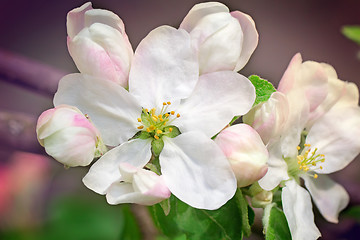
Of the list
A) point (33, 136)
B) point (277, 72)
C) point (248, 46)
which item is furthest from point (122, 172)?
point (277, 72)

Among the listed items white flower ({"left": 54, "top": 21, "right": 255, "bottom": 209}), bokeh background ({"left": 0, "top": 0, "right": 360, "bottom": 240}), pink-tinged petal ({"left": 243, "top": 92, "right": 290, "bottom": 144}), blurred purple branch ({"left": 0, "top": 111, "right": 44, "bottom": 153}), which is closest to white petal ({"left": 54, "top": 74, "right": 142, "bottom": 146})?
white flower ({"left": 54, "top": 21, "right": 255, "bottom": 209})

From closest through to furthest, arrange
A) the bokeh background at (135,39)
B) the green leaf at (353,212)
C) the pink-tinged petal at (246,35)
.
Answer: the pink-tinged petal at (246,35), the green leaf at (353,212), the bokeh background at (135,39)

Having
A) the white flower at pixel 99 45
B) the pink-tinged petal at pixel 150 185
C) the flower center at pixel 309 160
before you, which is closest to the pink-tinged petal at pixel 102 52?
the white flower at pixel 99 45

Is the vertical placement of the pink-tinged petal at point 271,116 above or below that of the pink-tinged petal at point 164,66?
below

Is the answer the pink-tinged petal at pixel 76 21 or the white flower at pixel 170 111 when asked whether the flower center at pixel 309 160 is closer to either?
the white flower at pixel 170 111


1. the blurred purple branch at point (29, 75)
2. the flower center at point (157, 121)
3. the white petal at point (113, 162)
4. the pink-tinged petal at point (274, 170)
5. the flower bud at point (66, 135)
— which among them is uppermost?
the flower bud at point (66, 135)

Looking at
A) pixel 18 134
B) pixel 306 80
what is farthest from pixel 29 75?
pixel 306 80

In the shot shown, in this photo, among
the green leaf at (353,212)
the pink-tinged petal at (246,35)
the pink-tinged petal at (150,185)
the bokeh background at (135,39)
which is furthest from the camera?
the bokeh background at (135,39)

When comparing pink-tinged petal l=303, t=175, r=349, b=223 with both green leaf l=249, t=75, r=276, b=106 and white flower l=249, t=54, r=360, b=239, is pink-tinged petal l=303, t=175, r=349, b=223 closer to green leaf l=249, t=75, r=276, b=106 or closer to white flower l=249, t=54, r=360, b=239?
white flower l=249, t=54, r=360, b=239

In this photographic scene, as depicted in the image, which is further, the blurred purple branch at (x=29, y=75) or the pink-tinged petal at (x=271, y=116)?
the blurred purple branch at (x=29, y=75)
